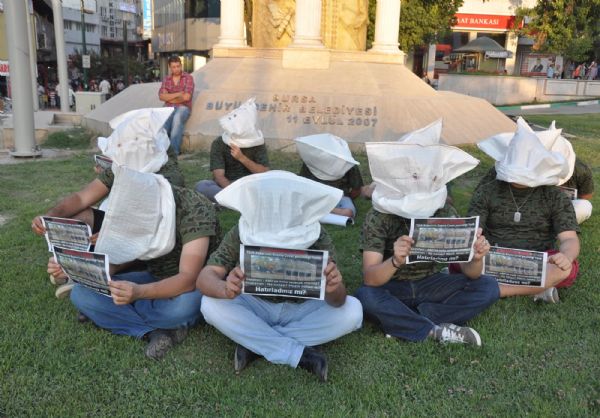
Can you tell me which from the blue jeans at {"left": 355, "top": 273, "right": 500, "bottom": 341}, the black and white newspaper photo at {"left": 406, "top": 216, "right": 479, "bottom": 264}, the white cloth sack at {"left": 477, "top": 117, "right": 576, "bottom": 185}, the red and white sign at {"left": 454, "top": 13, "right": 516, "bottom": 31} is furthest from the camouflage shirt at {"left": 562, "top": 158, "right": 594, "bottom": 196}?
the red and white sign at {"left": 454, "top": 13, "right": 516, "bottom": 31}

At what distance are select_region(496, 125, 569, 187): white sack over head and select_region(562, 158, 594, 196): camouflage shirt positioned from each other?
1.33m

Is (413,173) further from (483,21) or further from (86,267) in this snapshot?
(483,21)

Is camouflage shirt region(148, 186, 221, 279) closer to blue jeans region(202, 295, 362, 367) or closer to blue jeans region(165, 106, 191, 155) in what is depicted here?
blue jeans region(202, 295, 362, 367)

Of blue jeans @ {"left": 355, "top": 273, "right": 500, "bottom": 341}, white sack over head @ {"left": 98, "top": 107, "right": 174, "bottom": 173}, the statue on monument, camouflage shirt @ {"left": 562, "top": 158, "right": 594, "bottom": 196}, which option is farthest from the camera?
the statue on monument

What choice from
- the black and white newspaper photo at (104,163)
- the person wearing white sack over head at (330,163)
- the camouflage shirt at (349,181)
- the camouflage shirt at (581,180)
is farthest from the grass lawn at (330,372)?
the camouflage shirt at (349,181)

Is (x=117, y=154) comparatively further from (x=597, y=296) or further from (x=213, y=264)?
(x=597, y=296)

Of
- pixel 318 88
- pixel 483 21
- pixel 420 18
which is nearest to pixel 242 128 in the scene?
pixel 318 88

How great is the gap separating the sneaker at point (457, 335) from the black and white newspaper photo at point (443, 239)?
0.53 meters

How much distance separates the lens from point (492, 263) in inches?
148

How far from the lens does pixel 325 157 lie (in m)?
5.90

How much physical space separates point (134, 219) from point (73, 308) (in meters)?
1.12

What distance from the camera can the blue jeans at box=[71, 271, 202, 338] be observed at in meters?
3.52

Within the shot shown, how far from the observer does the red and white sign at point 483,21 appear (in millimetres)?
41312

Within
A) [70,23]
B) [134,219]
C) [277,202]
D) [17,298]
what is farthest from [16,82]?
[70,23]
